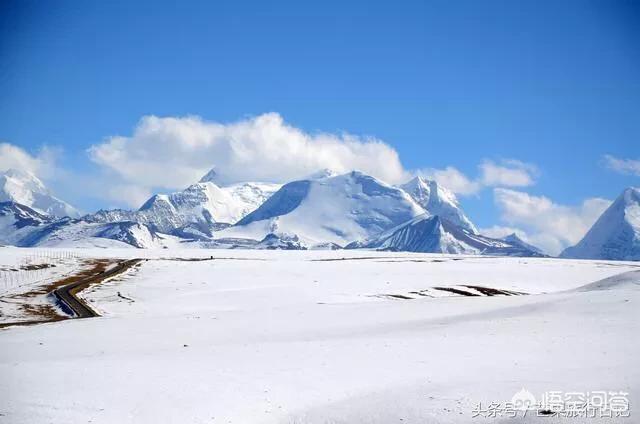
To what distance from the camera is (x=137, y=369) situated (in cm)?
2220

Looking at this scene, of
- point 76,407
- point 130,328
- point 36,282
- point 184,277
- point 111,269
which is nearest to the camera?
point 76,407

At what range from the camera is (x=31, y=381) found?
2006cm

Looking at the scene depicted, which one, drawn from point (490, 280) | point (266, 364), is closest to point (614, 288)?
point (490, 280)

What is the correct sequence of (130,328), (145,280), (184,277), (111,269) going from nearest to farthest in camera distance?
(130,328), (145,280), (184,277), (111,269)

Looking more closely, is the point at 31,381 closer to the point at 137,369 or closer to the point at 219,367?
the point at 137,369

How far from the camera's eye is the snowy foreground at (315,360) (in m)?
17.8

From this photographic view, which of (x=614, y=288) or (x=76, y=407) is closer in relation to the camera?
(x=76, y=407)

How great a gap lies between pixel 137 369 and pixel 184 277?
155 ft

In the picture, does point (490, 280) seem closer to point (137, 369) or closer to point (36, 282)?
point (36, 282)

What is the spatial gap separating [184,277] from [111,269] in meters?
14.2

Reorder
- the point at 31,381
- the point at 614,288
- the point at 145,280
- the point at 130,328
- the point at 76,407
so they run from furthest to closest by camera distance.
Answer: the point at 145,280, the point at 614,288, the point at 130,328, the point at 31,381, the point at 76,407

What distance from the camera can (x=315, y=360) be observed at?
24016 mm

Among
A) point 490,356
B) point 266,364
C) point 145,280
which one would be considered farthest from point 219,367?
point 145,280

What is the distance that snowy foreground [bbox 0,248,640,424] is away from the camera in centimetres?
1778
